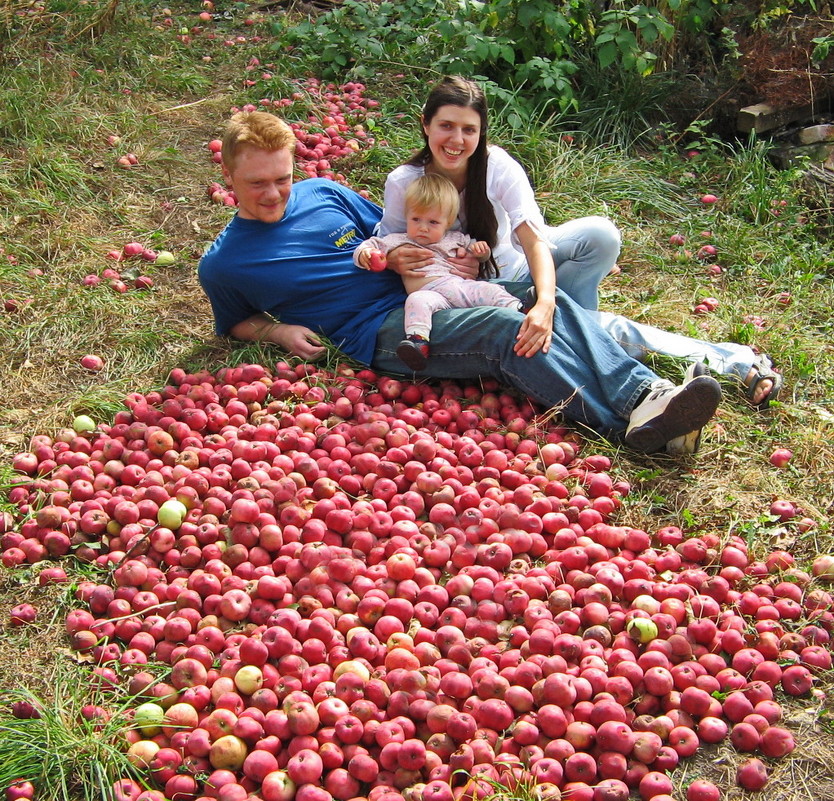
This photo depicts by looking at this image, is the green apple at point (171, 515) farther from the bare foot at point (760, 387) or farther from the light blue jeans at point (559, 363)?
the bare foot at point (760, 387)

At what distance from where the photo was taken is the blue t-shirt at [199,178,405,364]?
4195 mm

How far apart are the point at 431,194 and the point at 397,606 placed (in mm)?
1964

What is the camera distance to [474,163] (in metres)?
4.26

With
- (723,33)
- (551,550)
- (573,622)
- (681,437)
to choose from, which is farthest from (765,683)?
(723,33)

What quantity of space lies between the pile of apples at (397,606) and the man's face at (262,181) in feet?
2.72

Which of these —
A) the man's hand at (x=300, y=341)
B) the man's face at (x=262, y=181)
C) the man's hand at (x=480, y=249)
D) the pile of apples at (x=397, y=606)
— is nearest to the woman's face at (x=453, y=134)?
the man's hand at (x=480, y=249)

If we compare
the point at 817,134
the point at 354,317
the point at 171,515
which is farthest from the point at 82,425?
the point at 817,134

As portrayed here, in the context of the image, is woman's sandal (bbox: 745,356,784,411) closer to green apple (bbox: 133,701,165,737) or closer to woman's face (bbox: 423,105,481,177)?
woman's face (bbox: 423,105,481,177)

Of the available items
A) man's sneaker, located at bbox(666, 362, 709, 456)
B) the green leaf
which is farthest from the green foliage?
the green leaf

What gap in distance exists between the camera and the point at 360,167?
237 inches

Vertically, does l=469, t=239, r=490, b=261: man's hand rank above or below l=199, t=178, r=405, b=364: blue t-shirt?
above

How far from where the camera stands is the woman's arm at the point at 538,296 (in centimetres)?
389

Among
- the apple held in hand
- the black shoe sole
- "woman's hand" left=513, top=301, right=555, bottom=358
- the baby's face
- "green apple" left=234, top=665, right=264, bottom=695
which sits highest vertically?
the baby's face

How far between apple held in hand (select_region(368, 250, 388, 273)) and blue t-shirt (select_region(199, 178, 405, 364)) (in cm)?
16
